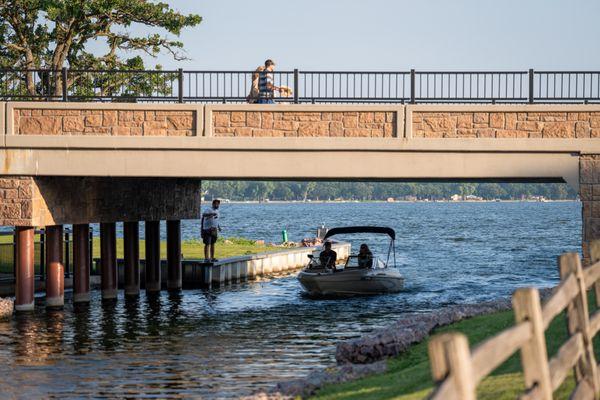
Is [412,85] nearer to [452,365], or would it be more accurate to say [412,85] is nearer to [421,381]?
[421,381]

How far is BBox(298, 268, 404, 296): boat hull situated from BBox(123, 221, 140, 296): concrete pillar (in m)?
5.67

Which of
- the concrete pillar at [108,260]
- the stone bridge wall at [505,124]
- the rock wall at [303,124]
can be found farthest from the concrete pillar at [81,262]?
the stone bridge wall at [505,124]

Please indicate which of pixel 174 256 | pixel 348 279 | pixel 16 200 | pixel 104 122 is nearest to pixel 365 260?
pixel 348 279

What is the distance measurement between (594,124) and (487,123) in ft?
8.76

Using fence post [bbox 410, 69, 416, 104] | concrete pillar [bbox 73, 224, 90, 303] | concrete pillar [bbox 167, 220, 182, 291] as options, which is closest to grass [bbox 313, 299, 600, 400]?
fence post [bbox 410, 69, 416, 104]

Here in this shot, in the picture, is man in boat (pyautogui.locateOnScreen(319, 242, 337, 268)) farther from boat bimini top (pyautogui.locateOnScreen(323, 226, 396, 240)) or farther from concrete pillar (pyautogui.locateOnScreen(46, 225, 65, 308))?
concrete pillar (pyautogui.locateOnScreen(46, 225, 65, 308))

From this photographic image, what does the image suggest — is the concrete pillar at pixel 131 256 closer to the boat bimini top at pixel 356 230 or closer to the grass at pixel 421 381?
the boat bimini top at pixel 356 230

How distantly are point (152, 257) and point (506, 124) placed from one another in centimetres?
1516

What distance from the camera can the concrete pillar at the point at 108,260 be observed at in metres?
32.7

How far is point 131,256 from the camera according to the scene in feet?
115

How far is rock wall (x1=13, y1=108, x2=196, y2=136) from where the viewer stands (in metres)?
27.1

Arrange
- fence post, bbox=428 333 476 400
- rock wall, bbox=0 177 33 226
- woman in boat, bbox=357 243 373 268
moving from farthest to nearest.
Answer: woman in boat, bbox=357 243 373 268
rock wall, bbox=0 177 33 226
fence post, bbox=428 333 476 400

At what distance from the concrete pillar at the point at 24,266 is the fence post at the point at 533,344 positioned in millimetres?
22434

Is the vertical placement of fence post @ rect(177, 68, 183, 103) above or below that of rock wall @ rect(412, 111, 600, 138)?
above
